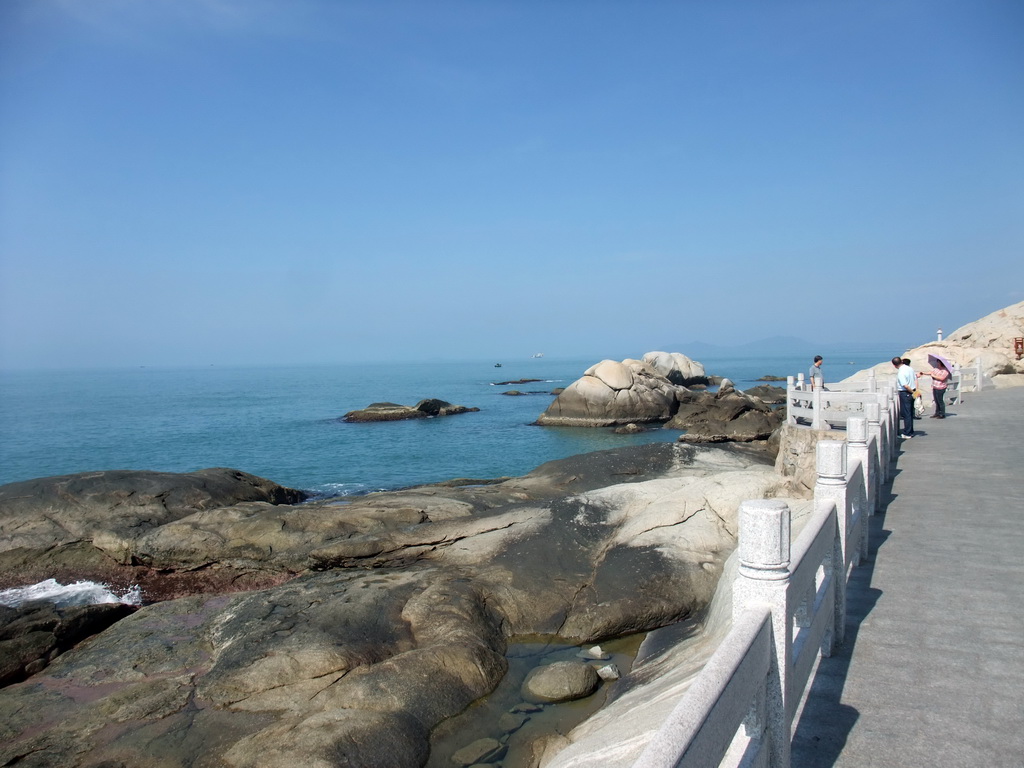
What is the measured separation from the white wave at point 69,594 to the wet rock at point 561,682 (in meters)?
9.88

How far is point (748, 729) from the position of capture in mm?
3314

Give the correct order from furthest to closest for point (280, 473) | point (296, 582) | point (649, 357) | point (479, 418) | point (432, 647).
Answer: point (649, 357), point (479, 418), point (280, 473), point (296, 582), point (432, 647)

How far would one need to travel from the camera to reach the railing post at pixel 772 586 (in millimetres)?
3506

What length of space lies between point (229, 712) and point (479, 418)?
47841 millimetres

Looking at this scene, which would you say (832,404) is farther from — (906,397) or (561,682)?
(561,682)

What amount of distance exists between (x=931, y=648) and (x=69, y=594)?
1666 cm

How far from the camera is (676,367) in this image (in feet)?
220

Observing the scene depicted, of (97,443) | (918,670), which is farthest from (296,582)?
(97,443)

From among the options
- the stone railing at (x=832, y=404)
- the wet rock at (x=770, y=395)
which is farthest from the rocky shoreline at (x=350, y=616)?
the wet rock at (x=770, y=395)

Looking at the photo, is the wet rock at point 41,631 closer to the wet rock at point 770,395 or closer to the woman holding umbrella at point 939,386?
the woman holding umbrella at point 939,386

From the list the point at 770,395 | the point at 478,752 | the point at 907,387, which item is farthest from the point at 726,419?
the point at 478,752

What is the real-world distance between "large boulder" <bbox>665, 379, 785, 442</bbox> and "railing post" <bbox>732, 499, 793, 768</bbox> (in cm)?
3549

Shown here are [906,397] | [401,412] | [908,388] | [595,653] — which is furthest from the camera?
[401,412]

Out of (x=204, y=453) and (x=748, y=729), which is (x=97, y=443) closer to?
(x=204, y=453)
